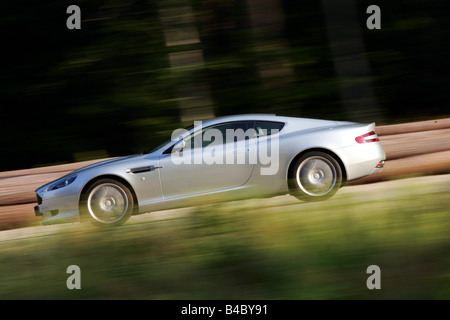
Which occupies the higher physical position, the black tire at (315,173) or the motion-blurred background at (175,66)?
the motion-blurred background at (175,66)

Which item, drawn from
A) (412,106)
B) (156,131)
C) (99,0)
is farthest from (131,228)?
Result: (412,106)

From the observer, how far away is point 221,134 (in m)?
6.82

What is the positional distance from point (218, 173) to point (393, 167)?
8.34 feet

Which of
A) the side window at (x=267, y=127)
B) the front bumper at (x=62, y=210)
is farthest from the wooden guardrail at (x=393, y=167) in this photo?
the side window at (x=267, y=127)

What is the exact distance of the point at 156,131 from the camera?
10.4 m

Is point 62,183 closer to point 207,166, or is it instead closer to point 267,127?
point 207,166

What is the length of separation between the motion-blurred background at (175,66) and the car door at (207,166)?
3.37 metres

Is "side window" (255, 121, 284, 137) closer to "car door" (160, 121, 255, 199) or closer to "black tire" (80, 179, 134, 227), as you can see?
"car door" (160, 121, 255, 199)

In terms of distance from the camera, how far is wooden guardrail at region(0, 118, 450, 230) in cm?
755

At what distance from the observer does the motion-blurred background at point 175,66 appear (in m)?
10.1

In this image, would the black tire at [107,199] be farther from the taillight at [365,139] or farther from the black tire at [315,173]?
the taillight at [365,139]

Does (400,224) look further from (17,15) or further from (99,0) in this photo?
(17,15)

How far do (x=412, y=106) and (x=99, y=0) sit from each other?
6651mm

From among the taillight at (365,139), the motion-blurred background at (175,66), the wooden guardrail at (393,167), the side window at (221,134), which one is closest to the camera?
the taillight at (365,139)
